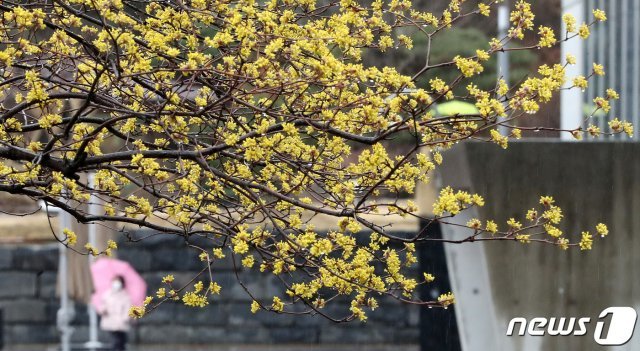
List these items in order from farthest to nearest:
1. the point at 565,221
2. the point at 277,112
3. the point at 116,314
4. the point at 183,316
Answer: the point at 183,316, the point at 116,314, the point at 565,221, the point at 277,112

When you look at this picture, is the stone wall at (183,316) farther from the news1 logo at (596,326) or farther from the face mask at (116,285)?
the news1 logo at (596,326)

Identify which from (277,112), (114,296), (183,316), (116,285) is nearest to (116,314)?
(114,296)

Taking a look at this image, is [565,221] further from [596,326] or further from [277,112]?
[277,112]

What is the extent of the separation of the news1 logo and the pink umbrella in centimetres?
800

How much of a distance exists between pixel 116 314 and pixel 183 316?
1555mm

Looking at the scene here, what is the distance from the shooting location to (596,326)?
8070 mm

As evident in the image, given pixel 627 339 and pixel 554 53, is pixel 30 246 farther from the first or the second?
pixel 554 53

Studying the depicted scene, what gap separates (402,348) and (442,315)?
6.92m

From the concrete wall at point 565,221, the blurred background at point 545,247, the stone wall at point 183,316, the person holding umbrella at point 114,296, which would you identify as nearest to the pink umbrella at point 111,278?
the person holding umbrella at point 114,296

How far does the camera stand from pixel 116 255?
1628cm

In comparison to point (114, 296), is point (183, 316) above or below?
below

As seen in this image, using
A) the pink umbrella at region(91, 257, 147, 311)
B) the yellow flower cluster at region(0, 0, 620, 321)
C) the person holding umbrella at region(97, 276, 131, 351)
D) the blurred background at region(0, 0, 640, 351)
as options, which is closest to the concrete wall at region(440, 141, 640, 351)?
the blurred background at region(0, 0, 640, 351)

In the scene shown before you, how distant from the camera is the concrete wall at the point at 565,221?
8055 mm

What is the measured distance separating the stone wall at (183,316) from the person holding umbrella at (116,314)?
0.97 metres
